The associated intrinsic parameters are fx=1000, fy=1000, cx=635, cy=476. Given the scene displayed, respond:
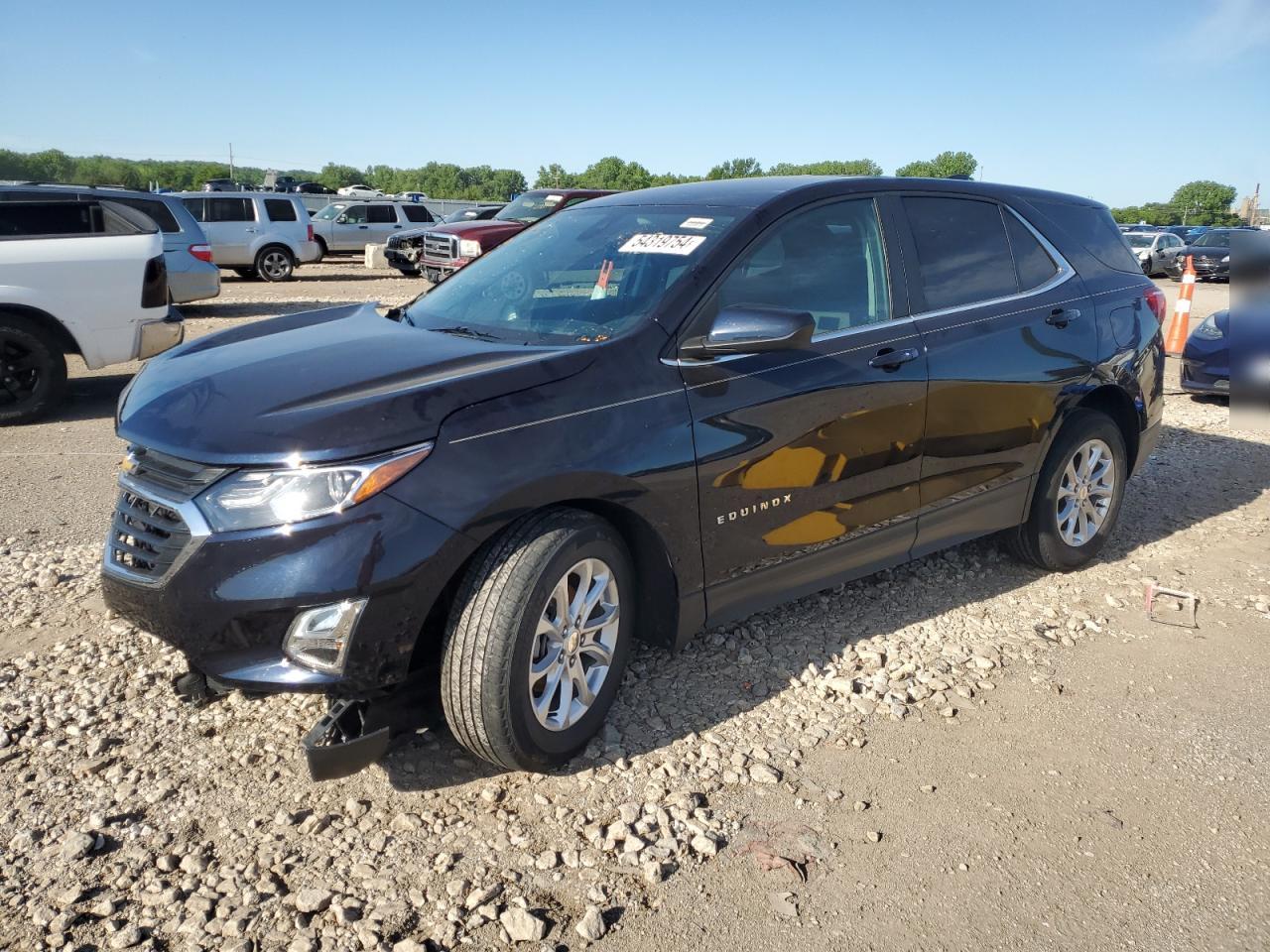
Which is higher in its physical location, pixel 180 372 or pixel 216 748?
pixel 180 372

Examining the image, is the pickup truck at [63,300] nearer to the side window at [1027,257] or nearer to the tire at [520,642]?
the tire at [520,642]

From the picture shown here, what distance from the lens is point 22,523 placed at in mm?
5395

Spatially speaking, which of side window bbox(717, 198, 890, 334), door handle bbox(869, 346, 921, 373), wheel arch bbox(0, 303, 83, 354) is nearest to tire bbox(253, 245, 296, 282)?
wheel arch bbox(0, 303, 83, 354)

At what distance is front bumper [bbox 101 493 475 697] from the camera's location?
2633mm

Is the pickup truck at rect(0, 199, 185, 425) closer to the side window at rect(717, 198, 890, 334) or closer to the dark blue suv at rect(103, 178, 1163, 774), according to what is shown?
the dark blue suv at rect(103, 178, 1163, 774)

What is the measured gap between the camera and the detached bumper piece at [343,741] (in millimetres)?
2691

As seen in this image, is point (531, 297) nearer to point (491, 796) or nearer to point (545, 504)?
point (545, 504)

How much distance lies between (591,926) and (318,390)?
1662 millimetres

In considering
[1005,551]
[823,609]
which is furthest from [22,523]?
[1005,551]

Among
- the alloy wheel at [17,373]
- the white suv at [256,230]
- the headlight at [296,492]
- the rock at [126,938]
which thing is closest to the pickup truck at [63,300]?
the alloy wheel at [17,373]

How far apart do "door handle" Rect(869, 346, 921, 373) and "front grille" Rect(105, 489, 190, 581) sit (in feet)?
8.16

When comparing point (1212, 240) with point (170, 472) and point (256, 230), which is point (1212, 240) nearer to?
point (256, 230)

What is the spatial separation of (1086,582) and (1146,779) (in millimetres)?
1830

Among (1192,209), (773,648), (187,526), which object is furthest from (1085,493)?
(1192,209)
